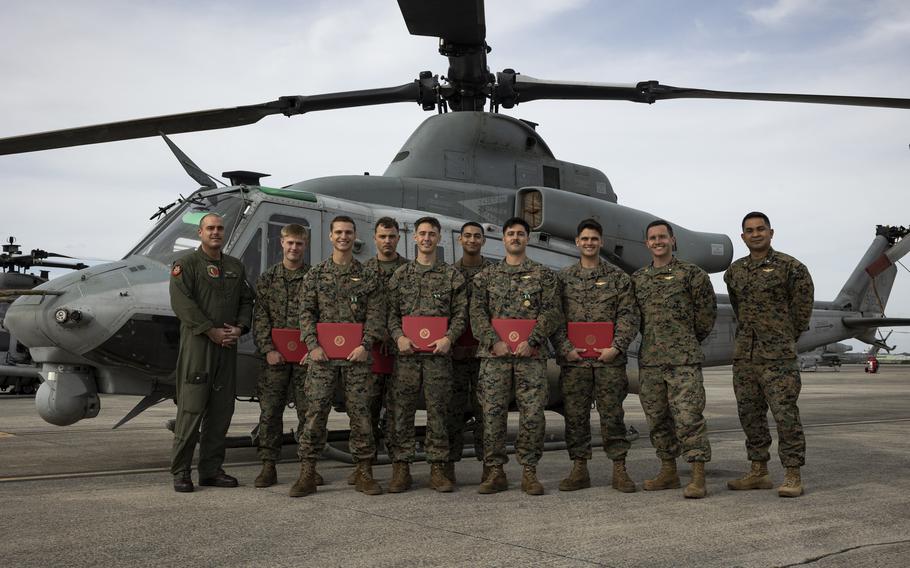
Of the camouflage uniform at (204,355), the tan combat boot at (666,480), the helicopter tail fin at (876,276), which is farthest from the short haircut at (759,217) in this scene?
the helicopter tail fin at (876,276)

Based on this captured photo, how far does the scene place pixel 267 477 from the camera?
5.47 metres

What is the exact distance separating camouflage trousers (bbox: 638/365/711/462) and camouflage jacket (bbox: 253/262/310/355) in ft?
8.27

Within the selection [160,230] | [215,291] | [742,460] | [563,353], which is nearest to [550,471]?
[563,353]

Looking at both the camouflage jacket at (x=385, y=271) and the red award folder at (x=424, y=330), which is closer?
the red award folder at (x=424, y=330)

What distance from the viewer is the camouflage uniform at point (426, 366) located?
5328 millimetres

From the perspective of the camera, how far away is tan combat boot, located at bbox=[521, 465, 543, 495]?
17.0 ft

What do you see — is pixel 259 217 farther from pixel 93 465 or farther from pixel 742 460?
pixel 742 460

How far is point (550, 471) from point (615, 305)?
157 centimetres

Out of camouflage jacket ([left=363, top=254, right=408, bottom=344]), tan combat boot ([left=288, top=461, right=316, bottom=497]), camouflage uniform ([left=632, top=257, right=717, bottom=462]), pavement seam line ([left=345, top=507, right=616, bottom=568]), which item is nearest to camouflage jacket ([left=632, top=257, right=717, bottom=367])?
camouflage uniform ([left=632, top=257, right=717, bottom=462])

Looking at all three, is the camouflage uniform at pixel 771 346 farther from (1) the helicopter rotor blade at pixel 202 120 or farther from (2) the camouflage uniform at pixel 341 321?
(1) the helicopter rotor blade at pixel 202 120

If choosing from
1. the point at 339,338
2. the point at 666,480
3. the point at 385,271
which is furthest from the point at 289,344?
the point at 666,480

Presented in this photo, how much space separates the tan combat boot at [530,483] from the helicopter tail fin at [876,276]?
11.8m

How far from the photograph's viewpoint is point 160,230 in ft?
21.9

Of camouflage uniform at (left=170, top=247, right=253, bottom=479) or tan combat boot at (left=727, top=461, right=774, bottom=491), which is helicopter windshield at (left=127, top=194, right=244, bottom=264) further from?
tan combat boot at (left=727, top=461, right=774, bottom=491)
